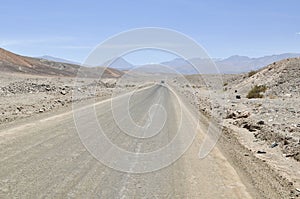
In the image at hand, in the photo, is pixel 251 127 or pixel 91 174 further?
pixel 251 127

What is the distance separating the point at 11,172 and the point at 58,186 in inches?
48.1

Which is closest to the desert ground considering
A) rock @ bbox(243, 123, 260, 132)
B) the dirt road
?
the dirt road

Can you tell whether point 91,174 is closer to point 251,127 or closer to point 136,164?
point 136,164

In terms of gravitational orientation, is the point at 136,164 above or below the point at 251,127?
above

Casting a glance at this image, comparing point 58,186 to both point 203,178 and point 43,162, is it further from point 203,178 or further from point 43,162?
point 203,178

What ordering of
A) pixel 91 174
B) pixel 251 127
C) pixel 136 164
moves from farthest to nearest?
pixel 251 127
pixel 136 164
pixel 91 174

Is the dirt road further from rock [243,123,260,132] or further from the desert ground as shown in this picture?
rock [243,123,260,132]

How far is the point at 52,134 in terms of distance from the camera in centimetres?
1205

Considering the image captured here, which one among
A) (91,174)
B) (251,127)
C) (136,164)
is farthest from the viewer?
(251,127)

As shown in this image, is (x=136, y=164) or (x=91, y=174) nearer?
(x=91, y=174)

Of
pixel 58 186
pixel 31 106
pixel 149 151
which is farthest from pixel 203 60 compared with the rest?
pixel 31 106

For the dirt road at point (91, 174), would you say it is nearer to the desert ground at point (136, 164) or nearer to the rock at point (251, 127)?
the desert ground at point (136, 164)

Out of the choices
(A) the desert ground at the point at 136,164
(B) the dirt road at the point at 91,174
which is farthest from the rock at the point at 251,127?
(B) the dirt road at the point at 91,174

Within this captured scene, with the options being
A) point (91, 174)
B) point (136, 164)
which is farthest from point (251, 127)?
point (91, 174)
